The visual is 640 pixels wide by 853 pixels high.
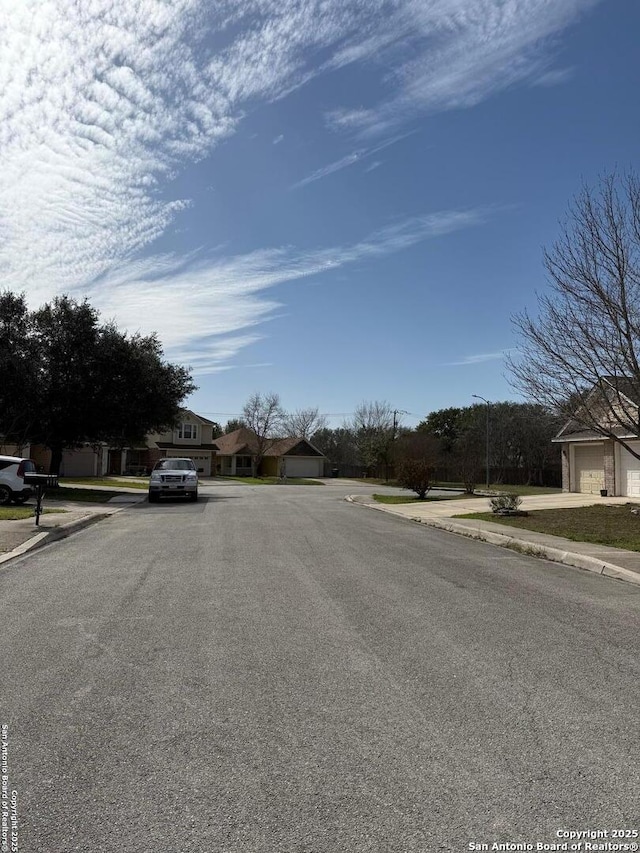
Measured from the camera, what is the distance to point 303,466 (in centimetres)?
7069

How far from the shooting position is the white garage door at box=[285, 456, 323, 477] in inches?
2758

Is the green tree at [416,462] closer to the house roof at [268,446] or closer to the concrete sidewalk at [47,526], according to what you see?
the house roof at [268,446]

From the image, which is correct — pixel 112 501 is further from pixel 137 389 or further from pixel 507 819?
pixel 507 819

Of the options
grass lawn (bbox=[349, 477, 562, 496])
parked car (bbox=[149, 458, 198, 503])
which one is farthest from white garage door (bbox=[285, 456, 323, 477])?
parked car (bbox=[149, 458, 198, 503])

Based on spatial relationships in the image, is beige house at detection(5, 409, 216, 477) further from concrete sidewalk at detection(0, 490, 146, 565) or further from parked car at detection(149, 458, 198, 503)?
concrete sidewalk at detection(0, 490, 146, 565)

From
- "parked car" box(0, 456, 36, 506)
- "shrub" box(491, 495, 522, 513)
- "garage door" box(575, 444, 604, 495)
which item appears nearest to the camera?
"shrub" box(491, 495, 522, 513)

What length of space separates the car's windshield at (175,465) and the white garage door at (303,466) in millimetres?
40621

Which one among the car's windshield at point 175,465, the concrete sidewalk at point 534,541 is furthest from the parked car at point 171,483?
the concrete sidewalk at point 534,541

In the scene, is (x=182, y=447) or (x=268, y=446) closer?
(x=182, y=447)

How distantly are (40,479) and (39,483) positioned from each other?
0.62 m

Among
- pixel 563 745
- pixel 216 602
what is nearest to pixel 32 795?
pixel 563 745

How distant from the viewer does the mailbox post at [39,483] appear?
15561mm

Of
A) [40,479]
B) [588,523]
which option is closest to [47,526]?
[40,479]

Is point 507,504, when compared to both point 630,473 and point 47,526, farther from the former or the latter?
point 47,526
